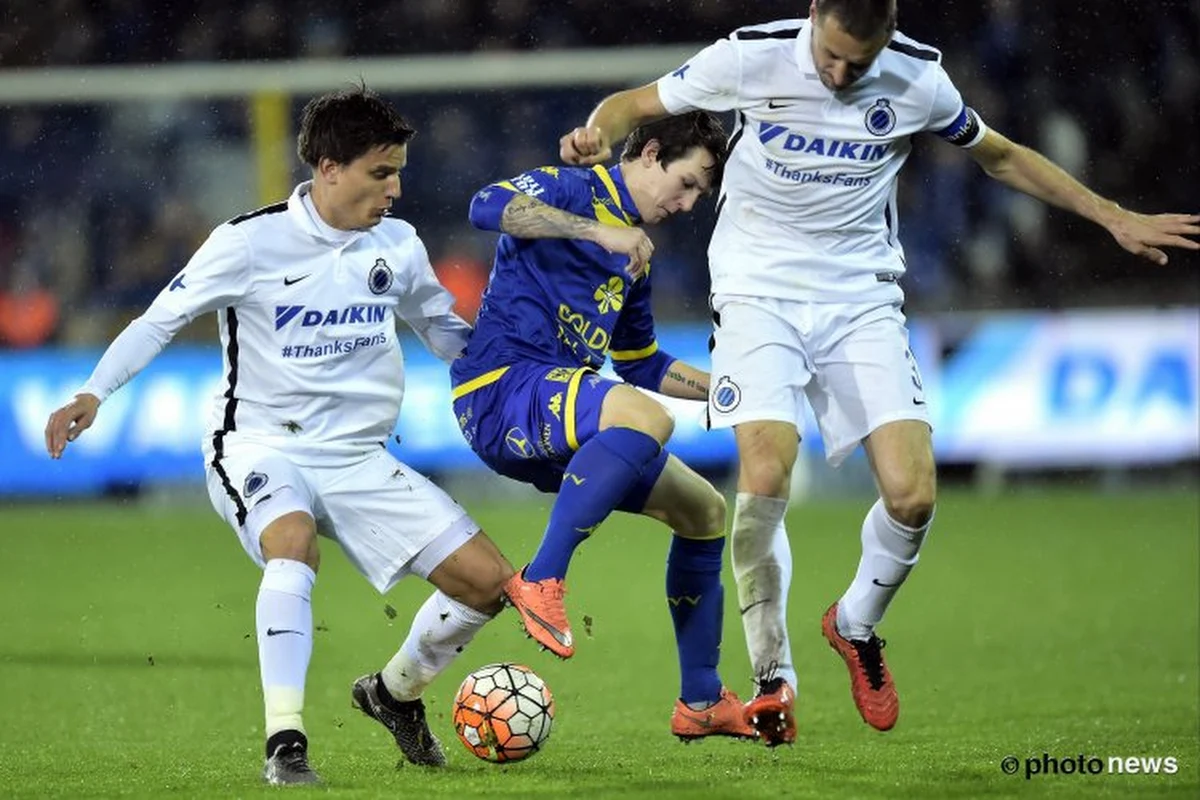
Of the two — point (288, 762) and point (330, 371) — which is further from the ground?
point (330, 371)

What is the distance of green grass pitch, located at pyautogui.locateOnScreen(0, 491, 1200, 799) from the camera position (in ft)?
18.9

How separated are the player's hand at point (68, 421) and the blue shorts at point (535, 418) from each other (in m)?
1.21

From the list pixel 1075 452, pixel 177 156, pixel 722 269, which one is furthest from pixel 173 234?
pixel 722 269

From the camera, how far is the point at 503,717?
5.82 metres

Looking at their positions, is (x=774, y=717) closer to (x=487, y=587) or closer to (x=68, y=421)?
(x=487, y=587)

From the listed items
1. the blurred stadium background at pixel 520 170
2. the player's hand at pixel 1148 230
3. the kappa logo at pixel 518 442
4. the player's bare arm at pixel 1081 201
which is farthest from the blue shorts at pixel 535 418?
the blurred stadium background at pixel 520 170

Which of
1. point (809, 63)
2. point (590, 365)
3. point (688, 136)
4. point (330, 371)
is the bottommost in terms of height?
point (590, 365)

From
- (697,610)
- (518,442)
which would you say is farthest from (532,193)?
(697,610)

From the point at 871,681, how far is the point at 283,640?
183 centimetres

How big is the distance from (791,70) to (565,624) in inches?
70.3

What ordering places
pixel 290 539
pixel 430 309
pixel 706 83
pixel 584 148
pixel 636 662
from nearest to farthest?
pixel 584 148
pixel 290 539
pixel 706 83
pixel 430 309
pixel 636 662

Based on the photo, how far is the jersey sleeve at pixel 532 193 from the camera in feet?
19.5

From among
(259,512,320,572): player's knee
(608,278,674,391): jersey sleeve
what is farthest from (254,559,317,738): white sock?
(608,278,674,391): jersey sleeve

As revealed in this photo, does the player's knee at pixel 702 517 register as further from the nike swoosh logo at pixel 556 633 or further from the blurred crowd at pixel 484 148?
the blurred crowd at pixel 484 148
